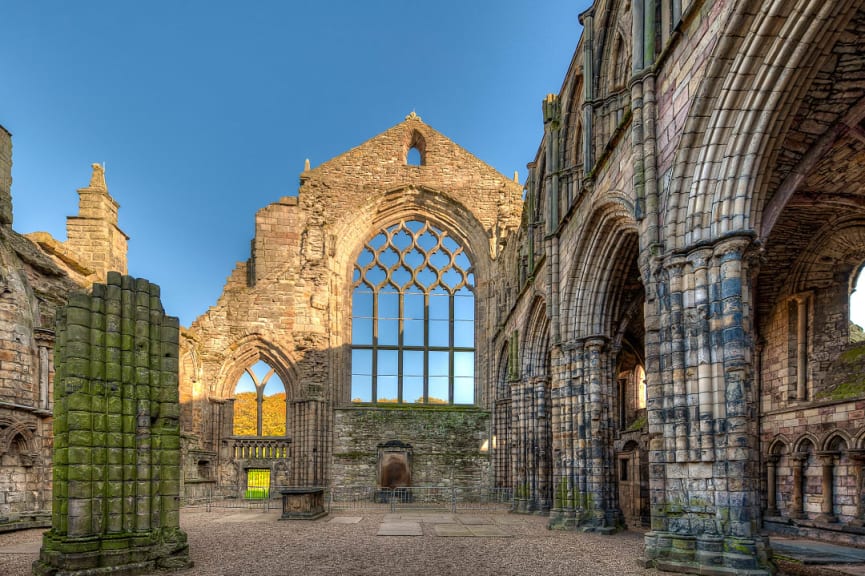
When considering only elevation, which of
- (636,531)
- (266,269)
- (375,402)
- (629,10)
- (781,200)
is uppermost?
(629,10)

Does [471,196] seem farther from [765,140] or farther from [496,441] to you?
[765,140]

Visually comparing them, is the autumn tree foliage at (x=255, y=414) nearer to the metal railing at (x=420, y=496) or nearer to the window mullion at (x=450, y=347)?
the metal railing at (x=420, y=496)

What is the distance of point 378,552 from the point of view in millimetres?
8898

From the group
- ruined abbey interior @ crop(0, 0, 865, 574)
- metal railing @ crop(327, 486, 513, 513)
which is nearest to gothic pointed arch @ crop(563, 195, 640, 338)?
ruined abbey interior @ crop(0, 0, 865, 574)

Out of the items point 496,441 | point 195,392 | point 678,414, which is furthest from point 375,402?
point 678,414

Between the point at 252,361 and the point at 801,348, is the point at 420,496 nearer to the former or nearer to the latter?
the point at 252,361

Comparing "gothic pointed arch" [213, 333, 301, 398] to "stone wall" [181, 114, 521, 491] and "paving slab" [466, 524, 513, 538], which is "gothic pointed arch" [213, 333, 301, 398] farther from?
"paving slab" [466, 524, 513, 538]

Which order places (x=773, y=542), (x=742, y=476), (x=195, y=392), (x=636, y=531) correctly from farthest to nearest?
(x=195, y=392)
(x=636, y=531)
(x=773, y=542)
(x=742, y=476)

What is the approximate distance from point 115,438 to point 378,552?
145 inches

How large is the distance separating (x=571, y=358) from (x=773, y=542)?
438 centimetres

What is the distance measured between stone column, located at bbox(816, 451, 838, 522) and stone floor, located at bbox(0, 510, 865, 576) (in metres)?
0.69

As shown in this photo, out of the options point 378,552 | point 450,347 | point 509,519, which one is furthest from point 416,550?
point 450,347

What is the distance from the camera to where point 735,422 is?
6.79 m

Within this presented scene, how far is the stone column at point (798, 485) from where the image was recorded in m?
11.6
